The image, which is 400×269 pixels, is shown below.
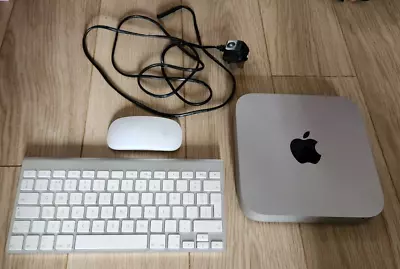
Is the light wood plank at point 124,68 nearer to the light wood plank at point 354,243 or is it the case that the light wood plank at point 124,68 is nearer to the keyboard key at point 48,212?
the keyboard key at point 48,212

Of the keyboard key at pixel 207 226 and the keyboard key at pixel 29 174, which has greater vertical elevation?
the keyboard key at pixel 29 174

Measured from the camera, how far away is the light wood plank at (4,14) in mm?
692

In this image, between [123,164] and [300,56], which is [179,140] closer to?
[123,164]

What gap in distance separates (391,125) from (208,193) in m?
0.34

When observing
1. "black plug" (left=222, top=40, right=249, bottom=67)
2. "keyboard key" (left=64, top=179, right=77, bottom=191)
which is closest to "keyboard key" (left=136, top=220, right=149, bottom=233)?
"keyboard key" (left=64, top=179, right=77, bottom=191)

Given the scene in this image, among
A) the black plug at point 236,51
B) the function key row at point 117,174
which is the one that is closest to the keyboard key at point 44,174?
the function key row at point 117,174

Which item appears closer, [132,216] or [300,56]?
[132,216]

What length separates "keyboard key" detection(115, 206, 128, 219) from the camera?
53 cm

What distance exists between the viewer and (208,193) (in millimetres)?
556

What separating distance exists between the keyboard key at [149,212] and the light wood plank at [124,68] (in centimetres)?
9

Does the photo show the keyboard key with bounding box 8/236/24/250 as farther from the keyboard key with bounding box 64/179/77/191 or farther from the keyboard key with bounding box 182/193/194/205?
the keyboard key with bounding box 182/193/194/205

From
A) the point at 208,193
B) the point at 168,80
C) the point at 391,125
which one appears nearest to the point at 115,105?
the point at 168,80

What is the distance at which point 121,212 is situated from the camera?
1.73 feet

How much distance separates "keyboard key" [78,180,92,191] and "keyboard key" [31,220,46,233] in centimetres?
6
